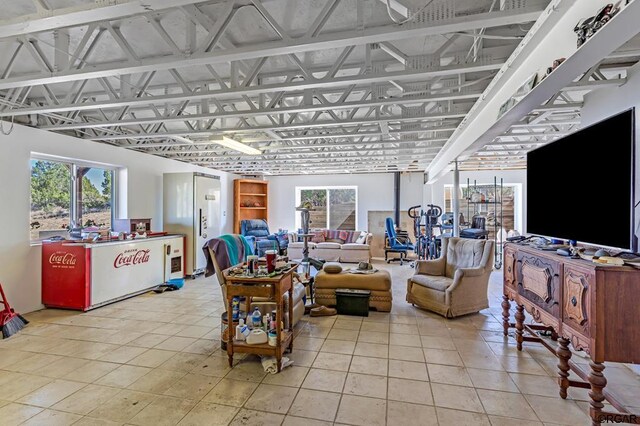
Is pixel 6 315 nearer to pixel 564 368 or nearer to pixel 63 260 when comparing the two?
pixel 63 260

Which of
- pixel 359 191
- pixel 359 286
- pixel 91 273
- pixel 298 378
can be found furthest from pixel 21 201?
pixel 359 191

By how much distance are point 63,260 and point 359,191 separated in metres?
7.64

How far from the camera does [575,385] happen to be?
2191 millimetres

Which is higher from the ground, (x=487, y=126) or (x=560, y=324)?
(x=487, y=126)

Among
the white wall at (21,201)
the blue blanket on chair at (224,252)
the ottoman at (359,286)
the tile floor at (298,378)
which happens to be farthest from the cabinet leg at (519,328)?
the white wall at (21,201)

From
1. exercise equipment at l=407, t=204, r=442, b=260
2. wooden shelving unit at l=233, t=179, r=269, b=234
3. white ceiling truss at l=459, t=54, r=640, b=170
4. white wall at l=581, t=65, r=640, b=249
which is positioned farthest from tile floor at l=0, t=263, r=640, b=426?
wooden shelving unit at l=233, t=179, r=269, b=234

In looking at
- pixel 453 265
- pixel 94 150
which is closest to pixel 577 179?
pixel 453 265

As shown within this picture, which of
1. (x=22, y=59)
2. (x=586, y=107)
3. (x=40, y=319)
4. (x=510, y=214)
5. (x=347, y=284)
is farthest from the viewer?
(x=510, y=214)

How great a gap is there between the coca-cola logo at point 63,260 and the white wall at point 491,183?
8.44 metres

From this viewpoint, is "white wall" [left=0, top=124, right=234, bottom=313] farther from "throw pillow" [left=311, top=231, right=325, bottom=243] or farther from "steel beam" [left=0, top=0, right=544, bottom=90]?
"throw pillow" [left=311, top=231, right=325, bottom=243]

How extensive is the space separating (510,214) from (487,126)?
749 centimetres

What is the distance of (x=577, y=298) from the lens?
6.10ft

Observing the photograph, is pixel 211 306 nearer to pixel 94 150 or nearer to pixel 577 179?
pixel 94 150

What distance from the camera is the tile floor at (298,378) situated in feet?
6.72
